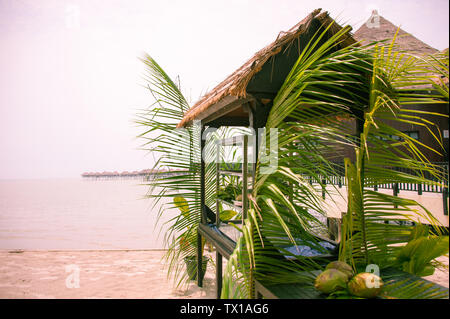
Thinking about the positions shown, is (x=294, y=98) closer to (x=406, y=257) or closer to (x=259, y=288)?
(x=259, y=288)

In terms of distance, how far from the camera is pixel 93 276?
500cm

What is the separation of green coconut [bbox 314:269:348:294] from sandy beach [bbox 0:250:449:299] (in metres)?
2.75

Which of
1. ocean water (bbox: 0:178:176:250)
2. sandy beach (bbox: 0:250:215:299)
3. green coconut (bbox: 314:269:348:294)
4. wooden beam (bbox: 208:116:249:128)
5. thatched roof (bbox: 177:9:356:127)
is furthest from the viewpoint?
ocean water (bbox: 0:178:176:250)

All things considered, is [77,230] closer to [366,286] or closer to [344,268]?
[344,268]

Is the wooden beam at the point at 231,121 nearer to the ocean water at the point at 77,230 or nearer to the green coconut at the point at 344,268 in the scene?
the ocean water at the point at 77,230

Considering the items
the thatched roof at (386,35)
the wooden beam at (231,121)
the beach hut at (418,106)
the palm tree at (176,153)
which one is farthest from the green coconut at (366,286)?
the thatched roof at (386,35)

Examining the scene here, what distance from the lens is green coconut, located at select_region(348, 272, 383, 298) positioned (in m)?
1.74

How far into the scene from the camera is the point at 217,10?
4.96m

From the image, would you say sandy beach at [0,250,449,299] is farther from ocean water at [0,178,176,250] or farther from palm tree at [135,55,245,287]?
ocean water at [0,178,176,250]

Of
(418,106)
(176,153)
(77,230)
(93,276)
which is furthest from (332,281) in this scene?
(418,106)

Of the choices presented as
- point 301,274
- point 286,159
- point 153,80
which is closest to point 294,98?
point 286,159

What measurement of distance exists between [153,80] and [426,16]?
12.2ft

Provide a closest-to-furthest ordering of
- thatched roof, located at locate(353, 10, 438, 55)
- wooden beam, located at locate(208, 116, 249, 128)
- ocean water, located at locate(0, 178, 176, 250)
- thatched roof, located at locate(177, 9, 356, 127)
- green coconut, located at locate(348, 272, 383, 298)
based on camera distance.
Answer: green coconut, located at locate(348, 272, 383, 298) → thatched roof, located at locate(177, 9, 356, 127) → wooden beam, located at locate(208, 116, 249, 128) → ocean water, located at locate(0, 178, 176, 250) → thatched roof, located at locate(353, 10, 438, 55)

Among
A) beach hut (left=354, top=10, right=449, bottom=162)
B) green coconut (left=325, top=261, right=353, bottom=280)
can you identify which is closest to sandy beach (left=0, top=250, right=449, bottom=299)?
green coconut (left=325, top=261, right=353, bottom=280)
